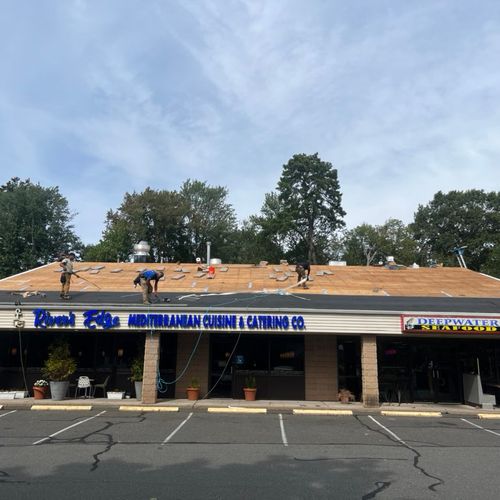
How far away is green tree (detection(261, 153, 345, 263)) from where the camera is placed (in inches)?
2343

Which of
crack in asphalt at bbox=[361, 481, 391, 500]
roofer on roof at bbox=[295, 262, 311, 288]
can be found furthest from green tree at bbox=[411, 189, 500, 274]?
crack in asphalt at bbox=[361, 481, 391, 500]

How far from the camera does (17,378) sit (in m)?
18.1

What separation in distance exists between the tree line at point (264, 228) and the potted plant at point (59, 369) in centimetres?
3408

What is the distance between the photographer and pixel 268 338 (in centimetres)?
1816

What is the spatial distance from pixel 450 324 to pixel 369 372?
116 inches

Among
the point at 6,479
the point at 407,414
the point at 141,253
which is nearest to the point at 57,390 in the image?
the point at 6,479

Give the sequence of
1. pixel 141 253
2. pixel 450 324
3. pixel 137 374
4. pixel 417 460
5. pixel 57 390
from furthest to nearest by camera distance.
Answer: pixel 141 253 → pixel 137 374 → pixel 57 390 → pixel 450 324 → pixel 417 460

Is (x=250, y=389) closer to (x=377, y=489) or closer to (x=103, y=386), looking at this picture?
(x=103, y=386)

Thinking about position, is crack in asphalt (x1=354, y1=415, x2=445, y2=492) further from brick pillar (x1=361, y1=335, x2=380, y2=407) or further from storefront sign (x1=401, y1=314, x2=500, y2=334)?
storefront sign (x1=401, y1=314, x2=500, y2=334)

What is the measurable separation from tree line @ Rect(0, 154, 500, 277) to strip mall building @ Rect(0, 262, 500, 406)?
32709 millimetres

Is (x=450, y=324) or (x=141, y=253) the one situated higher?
(x=141, y=253)

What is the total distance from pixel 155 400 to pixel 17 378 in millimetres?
6086

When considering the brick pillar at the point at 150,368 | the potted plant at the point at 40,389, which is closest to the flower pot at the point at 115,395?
the brick pillar at the point at 150,368

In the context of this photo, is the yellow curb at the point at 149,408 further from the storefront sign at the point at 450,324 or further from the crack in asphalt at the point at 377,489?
the crack in asphalt at the point at 377,489
